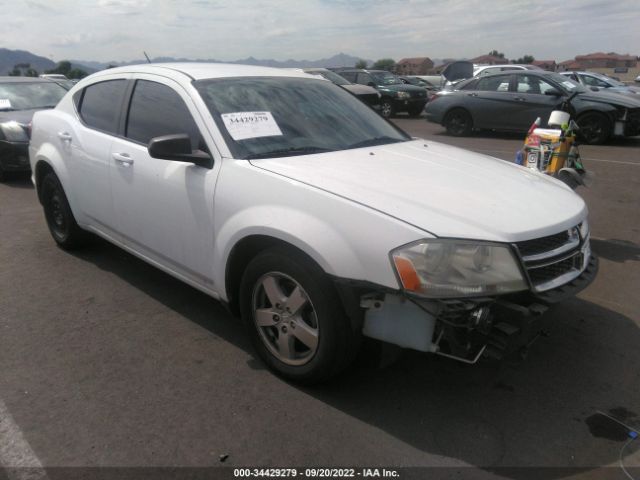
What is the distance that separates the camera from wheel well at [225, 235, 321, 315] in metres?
2.80

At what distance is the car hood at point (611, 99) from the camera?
1113cm

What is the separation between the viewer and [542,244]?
8.41 feet

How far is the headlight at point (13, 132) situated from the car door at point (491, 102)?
9.63 metres

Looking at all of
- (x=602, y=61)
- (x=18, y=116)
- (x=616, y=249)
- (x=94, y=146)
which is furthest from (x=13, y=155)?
(x=602, y=61)

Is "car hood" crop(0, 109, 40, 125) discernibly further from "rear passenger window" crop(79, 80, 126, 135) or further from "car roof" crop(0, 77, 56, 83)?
"rear passenger window" crop(79, 80, 126, 135)

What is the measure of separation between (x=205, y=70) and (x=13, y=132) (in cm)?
599

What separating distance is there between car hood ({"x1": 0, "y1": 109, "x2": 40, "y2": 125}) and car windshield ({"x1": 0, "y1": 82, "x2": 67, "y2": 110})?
0.18m

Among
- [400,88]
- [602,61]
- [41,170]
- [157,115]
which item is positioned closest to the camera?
[157,115]

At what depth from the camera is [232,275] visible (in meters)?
3.05

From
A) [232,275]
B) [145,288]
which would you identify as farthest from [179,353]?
[145,288]

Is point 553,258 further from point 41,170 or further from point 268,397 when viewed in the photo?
point 41,170

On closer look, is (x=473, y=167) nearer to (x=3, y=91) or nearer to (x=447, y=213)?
(x=447, y=213)

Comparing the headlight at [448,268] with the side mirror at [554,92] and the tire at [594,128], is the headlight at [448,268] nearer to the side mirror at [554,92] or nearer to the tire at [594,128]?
the tire at [594,128]

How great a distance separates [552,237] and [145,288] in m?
3.01
